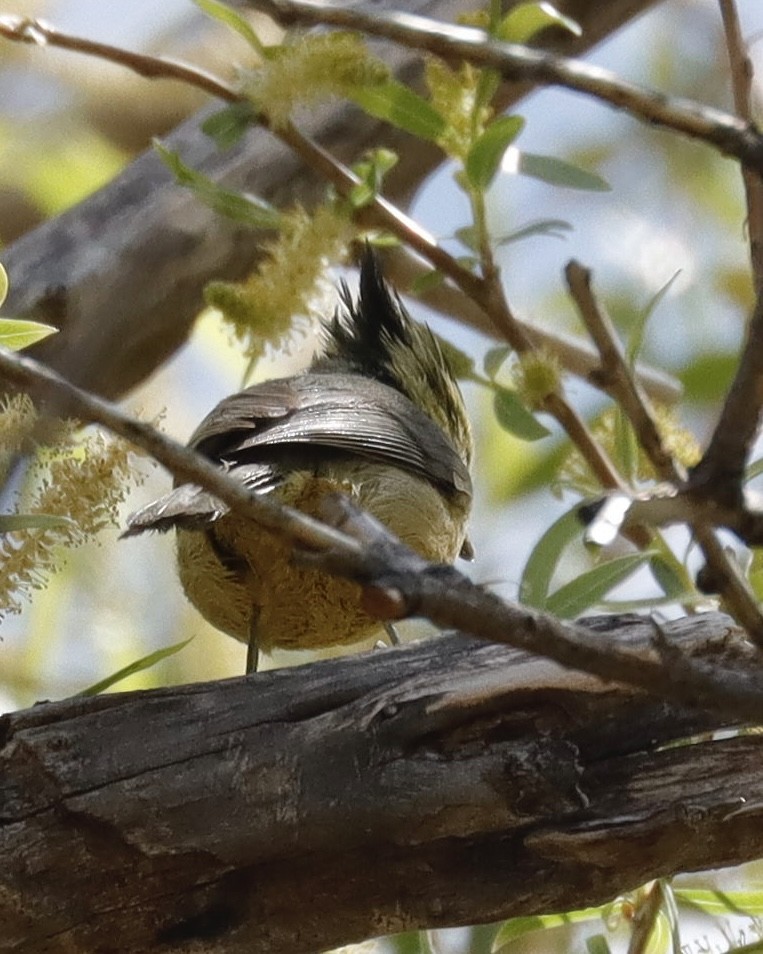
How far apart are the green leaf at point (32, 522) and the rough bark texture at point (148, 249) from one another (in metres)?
1.13

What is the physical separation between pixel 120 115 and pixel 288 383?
1460 mm

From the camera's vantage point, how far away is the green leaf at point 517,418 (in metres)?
2.32

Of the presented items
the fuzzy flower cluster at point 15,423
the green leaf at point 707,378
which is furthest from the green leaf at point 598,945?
the green leaf at point 707,378

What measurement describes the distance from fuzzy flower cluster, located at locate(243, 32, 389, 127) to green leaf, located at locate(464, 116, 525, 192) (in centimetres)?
16

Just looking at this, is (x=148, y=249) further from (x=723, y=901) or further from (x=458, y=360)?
(x=723, y=901)

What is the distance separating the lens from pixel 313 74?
1.66 metres

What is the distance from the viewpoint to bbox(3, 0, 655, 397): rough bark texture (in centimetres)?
259

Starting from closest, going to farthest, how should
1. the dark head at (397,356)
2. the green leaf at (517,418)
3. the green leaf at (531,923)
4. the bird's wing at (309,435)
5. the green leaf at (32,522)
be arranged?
the green leaf at (32,522), the green leaf at (531,923), the bird's wing at (309,435), the green leaf at (517,418), the dark head at (397,356)

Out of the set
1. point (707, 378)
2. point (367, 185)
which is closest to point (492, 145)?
point (367, 185)

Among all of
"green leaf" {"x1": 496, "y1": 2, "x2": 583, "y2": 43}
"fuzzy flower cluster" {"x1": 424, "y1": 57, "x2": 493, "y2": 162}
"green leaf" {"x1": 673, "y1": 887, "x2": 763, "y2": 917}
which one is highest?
"green leaf" {"x1": 496, "y1": 2, "x2": 583, "y2": 43}

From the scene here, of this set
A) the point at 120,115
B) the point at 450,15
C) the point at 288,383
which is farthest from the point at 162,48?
the point at 288,383

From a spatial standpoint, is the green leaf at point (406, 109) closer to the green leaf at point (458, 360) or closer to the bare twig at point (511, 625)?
the green leaf at point (458, 360)

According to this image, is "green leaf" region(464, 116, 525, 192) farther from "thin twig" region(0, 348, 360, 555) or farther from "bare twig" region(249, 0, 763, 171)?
"thin twig" region(0, 348, 360, 555)

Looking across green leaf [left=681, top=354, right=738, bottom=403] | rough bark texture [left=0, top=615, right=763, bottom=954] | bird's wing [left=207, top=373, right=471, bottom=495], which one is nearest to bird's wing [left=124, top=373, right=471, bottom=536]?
bird's wing [left=207, top=373, right=471, bottom=495]
